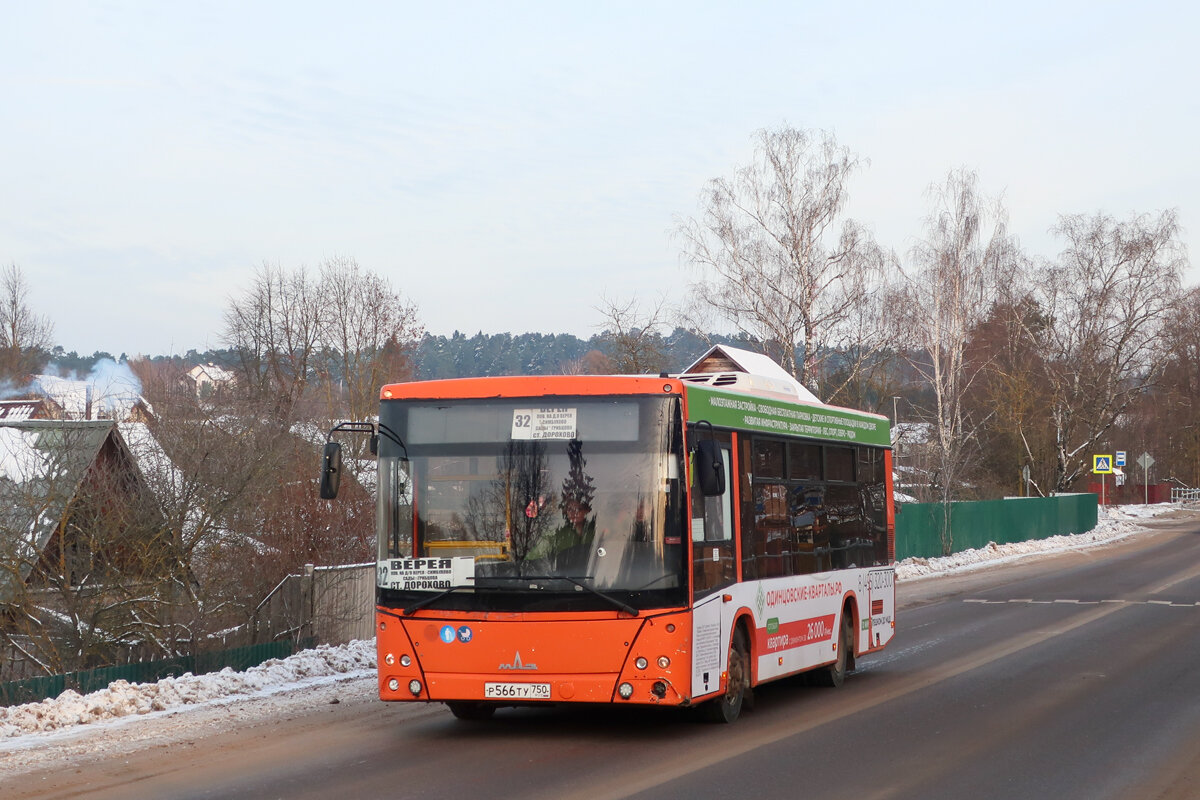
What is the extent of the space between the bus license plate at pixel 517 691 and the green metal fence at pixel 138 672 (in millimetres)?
4483

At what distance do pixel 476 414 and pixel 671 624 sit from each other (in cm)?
226

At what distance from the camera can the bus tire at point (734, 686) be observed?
37.6 ft

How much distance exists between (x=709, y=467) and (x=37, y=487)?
1064 centimetres

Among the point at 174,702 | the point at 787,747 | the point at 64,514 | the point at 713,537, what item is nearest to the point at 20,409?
the point at 64,514

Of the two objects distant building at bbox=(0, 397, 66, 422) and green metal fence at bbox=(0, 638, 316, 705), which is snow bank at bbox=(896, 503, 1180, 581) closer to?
distant building at bbox=(0, 397, 66, 422)

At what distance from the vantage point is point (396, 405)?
10969 millimetres

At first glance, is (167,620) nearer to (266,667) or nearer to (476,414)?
(266,667)

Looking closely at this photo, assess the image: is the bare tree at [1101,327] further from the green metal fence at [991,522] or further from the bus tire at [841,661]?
the bus tire at [841,661]

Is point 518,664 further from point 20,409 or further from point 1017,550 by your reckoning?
point 1017,550

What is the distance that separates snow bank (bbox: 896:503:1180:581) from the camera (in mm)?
36812

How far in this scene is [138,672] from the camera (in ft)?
44.3

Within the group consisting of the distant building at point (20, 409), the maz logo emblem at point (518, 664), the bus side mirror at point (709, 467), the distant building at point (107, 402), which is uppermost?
the distant building at point (20, 409)

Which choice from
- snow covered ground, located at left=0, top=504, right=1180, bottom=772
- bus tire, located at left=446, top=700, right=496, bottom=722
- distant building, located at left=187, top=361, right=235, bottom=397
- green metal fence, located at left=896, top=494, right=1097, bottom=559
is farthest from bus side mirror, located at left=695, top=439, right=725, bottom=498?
green metal fence, located at left=896, top=494, right=1097, bottom=559

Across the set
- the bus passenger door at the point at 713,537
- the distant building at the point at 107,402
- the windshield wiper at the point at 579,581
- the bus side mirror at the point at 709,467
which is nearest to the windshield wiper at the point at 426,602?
the windshield wiper at the point at 579,581
